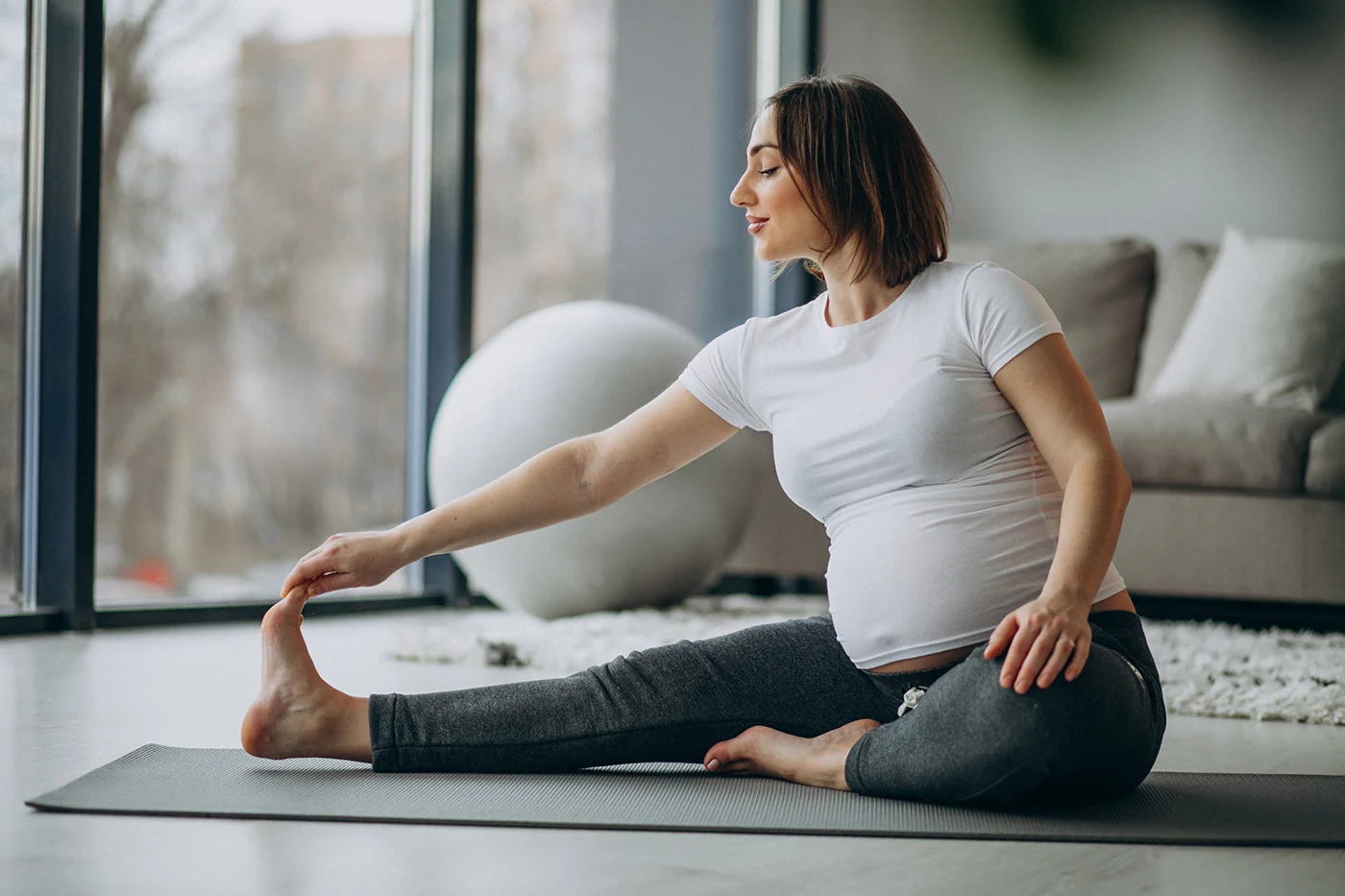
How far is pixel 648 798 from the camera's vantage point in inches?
56.8

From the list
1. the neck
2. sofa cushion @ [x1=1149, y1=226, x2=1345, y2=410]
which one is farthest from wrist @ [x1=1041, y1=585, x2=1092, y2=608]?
sofa cushion @ [x1=1149, y1=226, x2=1345, y2=410]

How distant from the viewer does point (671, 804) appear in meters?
1.42

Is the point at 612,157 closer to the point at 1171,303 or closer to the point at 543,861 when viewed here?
the point at 1171,303

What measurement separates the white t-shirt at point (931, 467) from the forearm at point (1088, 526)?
0.09 m

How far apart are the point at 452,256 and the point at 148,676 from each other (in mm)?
1707

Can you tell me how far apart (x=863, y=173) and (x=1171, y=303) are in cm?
269

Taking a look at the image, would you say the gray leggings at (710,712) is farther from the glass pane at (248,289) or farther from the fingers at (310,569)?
the glass pane at (248,289)

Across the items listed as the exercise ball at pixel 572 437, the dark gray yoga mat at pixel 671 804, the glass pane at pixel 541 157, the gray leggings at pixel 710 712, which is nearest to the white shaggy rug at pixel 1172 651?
the exercise ball at pixel 572 437

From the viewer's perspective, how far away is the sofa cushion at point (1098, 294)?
156 inches

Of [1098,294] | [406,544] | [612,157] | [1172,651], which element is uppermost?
[612,157]

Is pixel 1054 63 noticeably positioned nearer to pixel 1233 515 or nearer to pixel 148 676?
pixel 1233 515

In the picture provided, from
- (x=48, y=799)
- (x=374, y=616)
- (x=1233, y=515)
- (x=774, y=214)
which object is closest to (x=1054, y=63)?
(x=1233, y=515)

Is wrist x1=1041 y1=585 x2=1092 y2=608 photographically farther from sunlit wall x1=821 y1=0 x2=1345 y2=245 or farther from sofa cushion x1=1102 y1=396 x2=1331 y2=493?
sunlit wall x1=821 y1=0 x2=1345 y2=245

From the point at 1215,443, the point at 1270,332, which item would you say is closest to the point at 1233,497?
the point at 1215,443
